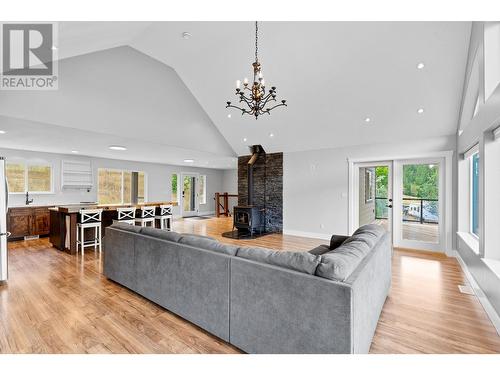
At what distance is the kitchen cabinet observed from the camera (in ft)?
18.8

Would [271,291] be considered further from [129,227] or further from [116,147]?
[116,147]

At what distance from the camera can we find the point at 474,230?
4215 mm

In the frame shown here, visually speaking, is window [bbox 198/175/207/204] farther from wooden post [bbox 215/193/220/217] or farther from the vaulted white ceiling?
the vaulted white ceiling

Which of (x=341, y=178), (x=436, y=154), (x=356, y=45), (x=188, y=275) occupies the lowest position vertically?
(x=188, y=275)

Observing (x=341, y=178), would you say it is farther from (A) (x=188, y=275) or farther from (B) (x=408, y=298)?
(A) (x=188, y=275)

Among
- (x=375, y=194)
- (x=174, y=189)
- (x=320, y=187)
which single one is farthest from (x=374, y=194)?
(x=174, y=189)

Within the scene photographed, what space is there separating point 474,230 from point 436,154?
1.60 m

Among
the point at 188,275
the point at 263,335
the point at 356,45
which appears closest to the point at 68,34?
the point at 188,275

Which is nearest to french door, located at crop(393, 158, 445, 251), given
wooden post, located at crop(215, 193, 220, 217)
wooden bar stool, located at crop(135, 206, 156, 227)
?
wooden bar stool, located at crop(135, 206, 156, 227)

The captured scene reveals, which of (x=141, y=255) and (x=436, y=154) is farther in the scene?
(x=436, y=154)

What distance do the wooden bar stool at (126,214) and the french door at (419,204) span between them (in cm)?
587

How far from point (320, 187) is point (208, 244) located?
4914 millimetres

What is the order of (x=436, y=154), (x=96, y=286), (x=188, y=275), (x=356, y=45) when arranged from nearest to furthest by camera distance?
(x=188, y=275) → (x=96, y=286) → (x=356, y=45) → (x=436, y=154)

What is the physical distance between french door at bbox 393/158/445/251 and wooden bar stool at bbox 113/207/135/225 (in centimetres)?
587
